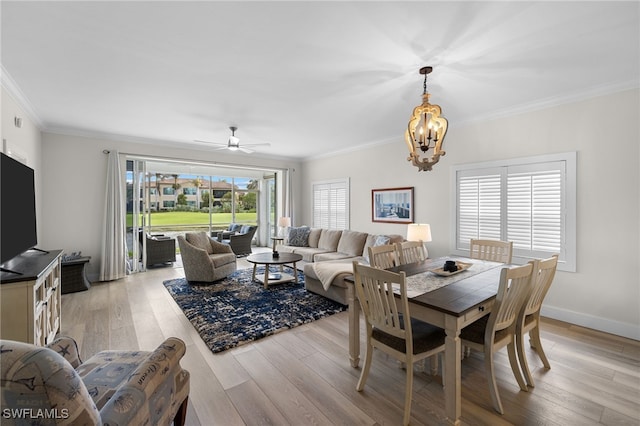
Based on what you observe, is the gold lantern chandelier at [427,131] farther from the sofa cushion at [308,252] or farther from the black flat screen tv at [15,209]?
the sofa cushion at [308,252]

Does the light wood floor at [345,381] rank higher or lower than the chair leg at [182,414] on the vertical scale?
lower

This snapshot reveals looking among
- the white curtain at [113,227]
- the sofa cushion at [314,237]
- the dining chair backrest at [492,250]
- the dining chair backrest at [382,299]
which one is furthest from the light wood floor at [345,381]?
the sofa cushion at [314,237]

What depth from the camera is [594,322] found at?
3.11 m

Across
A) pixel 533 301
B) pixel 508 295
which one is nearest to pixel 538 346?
pixel 533 301

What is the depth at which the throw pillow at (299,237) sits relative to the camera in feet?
20.8

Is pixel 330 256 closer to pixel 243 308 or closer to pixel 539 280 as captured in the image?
pixel 243 308

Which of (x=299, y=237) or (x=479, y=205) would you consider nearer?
(x=479, y=205)

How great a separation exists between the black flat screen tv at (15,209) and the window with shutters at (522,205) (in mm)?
4964

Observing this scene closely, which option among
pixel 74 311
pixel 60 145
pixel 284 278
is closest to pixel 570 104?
Answer: pixel 284 278

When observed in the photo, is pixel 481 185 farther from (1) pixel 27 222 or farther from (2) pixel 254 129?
(1) pixel 27 222

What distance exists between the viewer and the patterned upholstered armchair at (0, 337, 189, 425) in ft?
2.49

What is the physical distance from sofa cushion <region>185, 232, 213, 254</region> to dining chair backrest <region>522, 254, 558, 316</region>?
4835mm

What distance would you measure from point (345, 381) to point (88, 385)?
65.4 inches

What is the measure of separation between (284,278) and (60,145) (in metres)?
4.38
